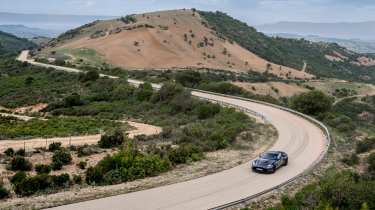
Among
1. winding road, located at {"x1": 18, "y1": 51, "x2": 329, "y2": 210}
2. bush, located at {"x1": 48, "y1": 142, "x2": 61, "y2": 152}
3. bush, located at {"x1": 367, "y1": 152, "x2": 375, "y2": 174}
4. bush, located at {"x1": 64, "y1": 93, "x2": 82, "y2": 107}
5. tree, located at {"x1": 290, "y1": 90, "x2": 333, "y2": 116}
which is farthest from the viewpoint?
bush, located at {"x1": 64, "y1": 93, "x2": 82, "y2": 107}

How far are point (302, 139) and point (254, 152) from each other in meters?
6.94

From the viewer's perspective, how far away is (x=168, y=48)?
128750 mm

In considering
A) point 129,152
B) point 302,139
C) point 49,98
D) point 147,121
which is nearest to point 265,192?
point 129,152

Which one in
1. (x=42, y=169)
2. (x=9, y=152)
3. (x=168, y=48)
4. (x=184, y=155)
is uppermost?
(x=168, y=48)

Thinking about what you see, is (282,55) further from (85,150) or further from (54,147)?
(85,150)

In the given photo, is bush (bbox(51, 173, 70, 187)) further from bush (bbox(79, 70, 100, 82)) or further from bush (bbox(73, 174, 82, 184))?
bush (bbox(79, 70, 100, 82))

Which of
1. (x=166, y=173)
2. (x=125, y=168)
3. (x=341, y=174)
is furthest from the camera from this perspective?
(x=341, y=174)

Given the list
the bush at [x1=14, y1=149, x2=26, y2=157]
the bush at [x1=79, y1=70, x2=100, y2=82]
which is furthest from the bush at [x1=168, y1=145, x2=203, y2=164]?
the bush at [x1=79, y1=70, x2=100, y2=82]

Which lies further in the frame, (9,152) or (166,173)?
(9,152)

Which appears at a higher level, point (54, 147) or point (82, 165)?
point (82, 165)

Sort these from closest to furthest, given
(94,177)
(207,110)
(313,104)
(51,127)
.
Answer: (94,177)
(51,127)
(207,110)
(313,104)

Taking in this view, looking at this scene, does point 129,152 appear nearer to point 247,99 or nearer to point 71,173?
point 71,173

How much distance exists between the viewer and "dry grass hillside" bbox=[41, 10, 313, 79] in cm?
11850

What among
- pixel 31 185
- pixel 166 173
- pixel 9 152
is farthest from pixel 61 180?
pixel 9 152
